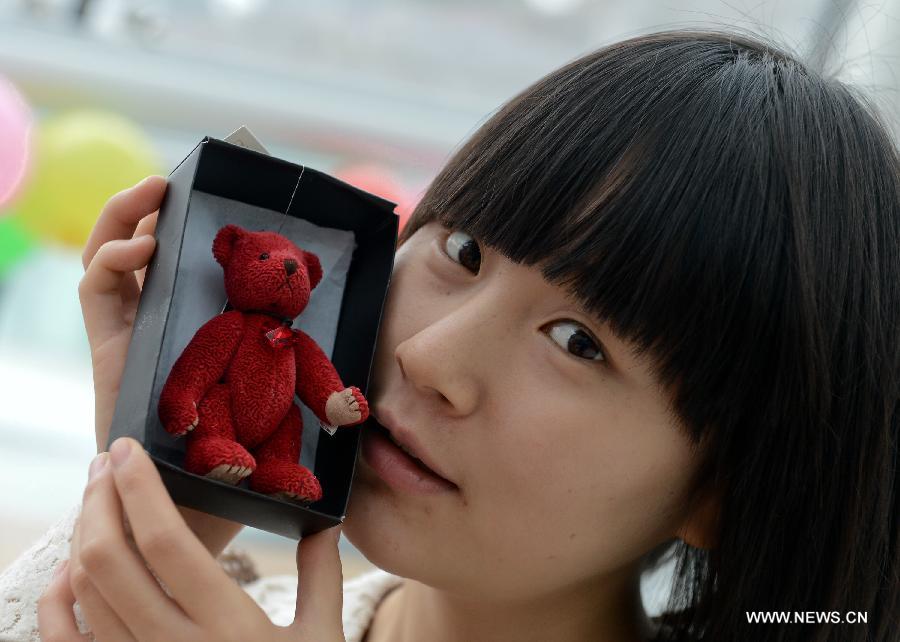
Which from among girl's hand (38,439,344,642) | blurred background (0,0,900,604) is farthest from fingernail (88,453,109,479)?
blurred background (0,0,900,604)

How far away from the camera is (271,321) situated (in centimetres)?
74

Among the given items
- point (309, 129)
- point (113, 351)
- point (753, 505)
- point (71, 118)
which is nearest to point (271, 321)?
point (113, 351)

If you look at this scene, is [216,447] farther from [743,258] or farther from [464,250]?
[743,258]

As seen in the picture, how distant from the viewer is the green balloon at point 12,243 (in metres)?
2.16

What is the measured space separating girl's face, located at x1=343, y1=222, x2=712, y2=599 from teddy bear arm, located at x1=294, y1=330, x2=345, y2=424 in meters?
0.06

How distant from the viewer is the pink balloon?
1.83 meters

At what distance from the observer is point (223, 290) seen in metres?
0.78

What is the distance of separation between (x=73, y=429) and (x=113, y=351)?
1.88 meters

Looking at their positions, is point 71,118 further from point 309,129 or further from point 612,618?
point 612,618

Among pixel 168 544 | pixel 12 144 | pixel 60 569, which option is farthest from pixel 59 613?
pixel 12 144

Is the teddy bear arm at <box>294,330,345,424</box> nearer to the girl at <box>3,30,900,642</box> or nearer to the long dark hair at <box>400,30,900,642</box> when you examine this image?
the girl at <box>3,30,900,642</box>

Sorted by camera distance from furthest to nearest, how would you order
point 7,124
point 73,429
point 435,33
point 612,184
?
point 435,33 < point 73,429 < point 7,124 < point 612,184

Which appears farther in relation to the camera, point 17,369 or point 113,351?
point 17,369

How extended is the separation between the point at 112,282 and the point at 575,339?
1.41ft
